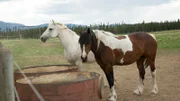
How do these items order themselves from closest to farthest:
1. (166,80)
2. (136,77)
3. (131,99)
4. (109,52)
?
(109,52)
(131,99)
(166,80)
(136,77)

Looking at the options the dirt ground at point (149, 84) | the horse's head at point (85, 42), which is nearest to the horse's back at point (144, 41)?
the dirt ground at point (149, 84)

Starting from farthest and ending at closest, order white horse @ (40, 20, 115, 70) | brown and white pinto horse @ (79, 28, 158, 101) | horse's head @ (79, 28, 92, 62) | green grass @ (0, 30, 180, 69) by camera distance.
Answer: green grass @ (0, 30, 180, 69) < white horse @ (40, 20, 115, 70) < brown and white pinto horse @ (79, 28, 158, 101) < horse's head @ (79, 28, 92, 62)

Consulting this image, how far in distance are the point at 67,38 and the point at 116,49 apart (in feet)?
5.35

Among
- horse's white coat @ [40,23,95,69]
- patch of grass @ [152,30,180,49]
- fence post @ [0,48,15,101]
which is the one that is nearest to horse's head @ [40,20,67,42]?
horse's white coat @ [40,23,95,69]

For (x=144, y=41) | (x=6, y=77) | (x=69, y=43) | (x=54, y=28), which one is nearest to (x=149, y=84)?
(x=144, y=41)

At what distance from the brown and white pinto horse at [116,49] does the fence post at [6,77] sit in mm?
3567

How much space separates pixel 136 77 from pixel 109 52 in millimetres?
3304

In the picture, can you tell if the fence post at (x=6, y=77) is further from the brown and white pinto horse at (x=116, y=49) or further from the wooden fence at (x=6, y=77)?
the brown and white pinto horse at (x=116, y=49)

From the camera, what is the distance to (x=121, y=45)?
6.34 m

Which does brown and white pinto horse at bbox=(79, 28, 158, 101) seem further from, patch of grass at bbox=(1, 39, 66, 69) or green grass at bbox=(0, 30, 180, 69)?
green grass at bbox=(0, 30, 180, 69)

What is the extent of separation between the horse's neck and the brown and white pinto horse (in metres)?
1.26

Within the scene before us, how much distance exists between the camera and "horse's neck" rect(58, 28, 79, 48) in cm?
729

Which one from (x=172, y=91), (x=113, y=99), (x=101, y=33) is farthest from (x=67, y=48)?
(x=172, y=91)

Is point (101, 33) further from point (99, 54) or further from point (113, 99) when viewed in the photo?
point (113, 99)
